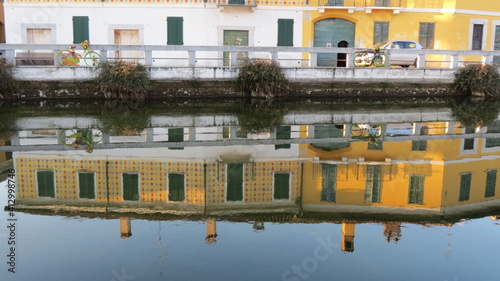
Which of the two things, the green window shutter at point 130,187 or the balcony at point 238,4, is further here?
the balcony at point 238,4

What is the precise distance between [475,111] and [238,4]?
41.9 feet

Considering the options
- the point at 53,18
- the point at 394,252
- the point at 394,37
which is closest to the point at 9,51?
the point at 53,18

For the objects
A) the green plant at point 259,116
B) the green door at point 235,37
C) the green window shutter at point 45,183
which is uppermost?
the green door at point 235,37

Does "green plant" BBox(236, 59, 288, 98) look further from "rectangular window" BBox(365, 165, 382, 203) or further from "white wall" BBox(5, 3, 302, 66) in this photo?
"rectangular window" BBox(365, 165, 382, 203)

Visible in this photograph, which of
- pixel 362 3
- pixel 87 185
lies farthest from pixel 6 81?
pixel 362 3

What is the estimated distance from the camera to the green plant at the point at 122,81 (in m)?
17.9

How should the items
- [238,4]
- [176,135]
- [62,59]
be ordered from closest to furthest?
1. [176,135]
2. [62,59]
3. [238,4]

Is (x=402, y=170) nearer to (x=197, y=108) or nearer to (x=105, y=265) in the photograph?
(x=105, y=265)

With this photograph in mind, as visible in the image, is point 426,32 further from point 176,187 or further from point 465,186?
point 176,187

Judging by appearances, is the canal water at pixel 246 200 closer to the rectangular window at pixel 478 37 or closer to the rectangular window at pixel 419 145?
the rectangular window at pixel 419 145

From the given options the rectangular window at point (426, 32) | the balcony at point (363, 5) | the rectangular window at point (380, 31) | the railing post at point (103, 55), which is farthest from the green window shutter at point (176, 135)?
the rectangular window at point (426, 32)

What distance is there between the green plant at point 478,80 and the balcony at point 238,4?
9.88 metres

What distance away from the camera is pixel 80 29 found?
2583cm

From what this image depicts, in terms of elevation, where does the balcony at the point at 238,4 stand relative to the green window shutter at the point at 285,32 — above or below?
above
